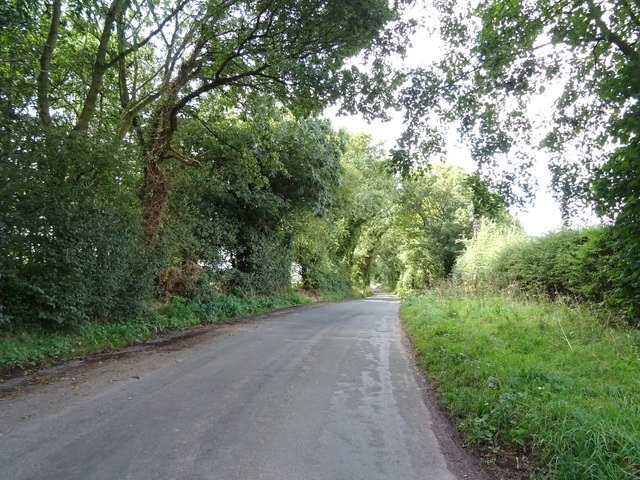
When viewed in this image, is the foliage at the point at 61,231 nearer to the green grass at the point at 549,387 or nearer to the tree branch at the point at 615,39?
the green grass at the point at 549,387

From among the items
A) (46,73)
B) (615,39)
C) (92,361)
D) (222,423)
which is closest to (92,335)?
(92,361)

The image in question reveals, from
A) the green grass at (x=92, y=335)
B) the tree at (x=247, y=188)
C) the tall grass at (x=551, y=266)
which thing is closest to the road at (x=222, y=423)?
the green grass at (x=92, y=335)

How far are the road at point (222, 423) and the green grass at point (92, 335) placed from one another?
36.0 inches

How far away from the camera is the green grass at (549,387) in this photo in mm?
3641

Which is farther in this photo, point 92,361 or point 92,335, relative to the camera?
point 92,335

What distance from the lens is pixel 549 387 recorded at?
5297mm

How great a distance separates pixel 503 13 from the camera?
8086mm

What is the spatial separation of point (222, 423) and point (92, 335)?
5.24m

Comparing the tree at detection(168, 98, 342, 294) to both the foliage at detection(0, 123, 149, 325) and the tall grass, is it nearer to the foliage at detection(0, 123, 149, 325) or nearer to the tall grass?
the foliage at detection(0, 123, 149, 325)

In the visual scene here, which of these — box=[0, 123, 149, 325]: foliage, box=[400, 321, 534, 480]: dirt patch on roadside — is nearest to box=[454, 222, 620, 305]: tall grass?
box=[400, 321, 534, 480]: dirt patch on roadside

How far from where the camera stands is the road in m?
3.62

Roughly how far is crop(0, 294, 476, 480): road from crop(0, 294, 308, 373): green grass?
0.91 m

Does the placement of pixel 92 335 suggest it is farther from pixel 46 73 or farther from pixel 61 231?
pixel 46 73

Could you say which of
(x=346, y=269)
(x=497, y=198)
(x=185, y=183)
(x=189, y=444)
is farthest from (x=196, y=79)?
(x=346, y=269)
